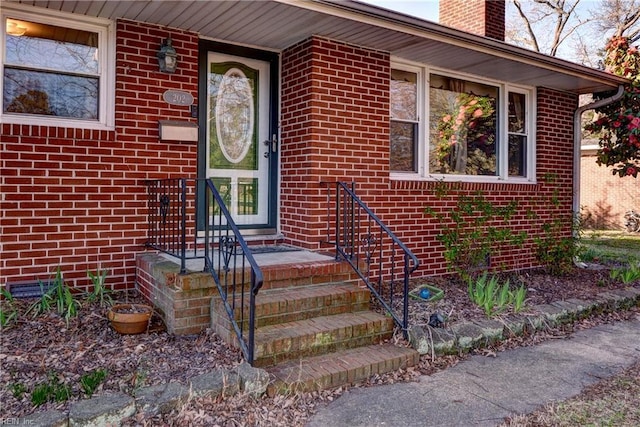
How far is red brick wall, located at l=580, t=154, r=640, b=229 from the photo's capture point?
50.3ft

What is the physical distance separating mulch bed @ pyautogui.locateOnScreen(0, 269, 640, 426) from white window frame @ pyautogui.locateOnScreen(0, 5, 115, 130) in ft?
4.91

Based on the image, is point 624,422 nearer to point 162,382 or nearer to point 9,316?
point 162,382

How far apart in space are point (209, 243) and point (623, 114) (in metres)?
5.97

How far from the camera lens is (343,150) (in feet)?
16.8

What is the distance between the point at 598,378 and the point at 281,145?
140 inches

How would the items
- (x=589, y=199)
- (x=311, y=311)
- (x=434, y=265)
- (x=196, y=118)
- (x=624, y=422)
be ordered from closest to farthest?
(x=624, y=422) < (x=311, y=311) < (x=196, y=118) < (x=434, y=265) < (x=589, y=199)

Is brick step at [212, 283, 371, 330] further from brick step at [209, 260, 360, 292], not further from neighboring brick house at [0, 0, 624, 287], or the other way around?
neighboring brick house at [0, 0, 624, 287]

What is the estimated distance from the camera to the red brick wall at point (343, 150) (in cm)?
491

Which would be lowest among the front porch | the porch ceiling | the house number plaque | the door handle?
the front porch

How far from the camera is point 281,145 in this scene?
17.5 feet

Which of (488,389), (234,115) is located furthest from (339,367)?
(234,115)

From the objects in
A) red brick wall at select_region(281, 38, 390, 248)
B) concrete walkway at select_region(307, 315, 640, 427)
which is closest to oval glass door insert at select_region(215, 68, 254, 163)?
red brick wall at select_region(281, 38, 390, 248)

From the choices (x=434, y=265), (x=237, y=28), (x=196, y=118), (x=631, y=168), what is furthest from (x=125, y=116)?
(x=631, y=168)

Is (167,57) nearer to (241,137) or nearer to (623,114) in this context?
(241,137)
